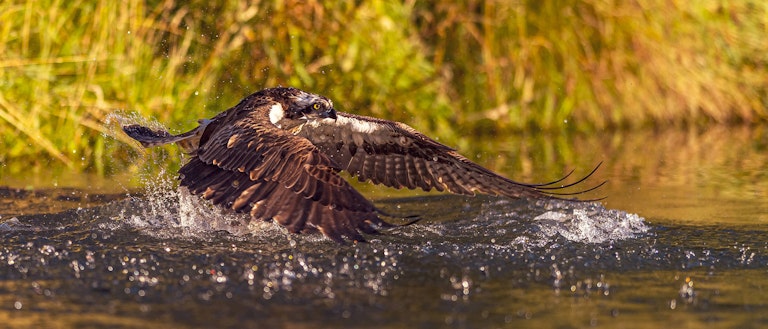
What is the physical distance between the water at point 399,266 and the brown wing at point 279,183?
19 cm

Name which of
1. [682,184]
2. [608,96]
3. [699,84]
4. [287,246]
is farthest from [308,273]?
[699,84]

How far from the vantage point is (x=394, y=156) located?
632cm

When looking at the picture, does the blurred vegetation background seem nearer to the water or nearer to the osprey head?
the water

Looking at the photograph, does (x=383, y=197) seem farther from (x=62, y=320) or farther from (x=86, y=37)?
(x=62, y=320)

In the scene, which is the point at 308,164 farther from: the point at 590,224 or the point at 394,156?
the point at 590,224

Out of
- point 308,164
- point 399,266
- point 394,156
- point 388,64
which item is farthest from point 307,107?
point 388,64

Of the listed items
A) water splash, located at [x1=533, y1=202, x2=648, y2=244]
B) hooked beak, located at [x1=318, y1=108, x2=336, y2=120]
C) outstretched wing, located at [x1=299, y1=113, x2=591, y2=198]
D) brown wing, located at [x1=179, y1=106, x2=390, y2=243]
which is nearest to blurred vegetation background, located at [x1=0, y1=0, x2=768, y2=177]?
outstretched wing, located at [x1=299, y1=113, x2=591, y2=198]

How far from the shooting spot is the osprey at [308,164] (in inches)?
193

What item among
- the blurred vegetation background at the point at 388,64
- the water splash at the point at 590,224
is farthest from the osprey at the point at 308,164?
the blurred vegetation background at the point at 388,64

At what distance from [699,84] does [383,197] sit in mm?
5737

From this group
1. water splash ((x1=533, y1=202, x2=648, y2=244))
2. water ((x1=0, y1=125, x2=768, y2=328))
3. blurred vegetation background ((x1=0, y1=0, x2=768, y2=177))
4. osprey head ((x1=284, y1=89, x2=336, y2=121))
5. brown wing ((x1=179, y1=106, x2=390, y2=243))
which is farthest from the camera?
blurred vegetation background ((x1=0, y1=0, x2=768, y2=177))

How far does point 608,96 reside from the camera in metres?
11.8

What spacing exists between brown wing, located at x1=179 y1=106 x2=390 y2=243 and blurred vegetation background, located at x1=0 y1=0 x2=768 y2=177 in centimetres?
308

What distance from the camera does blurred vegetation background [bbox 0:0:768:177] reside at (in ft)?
28.5
